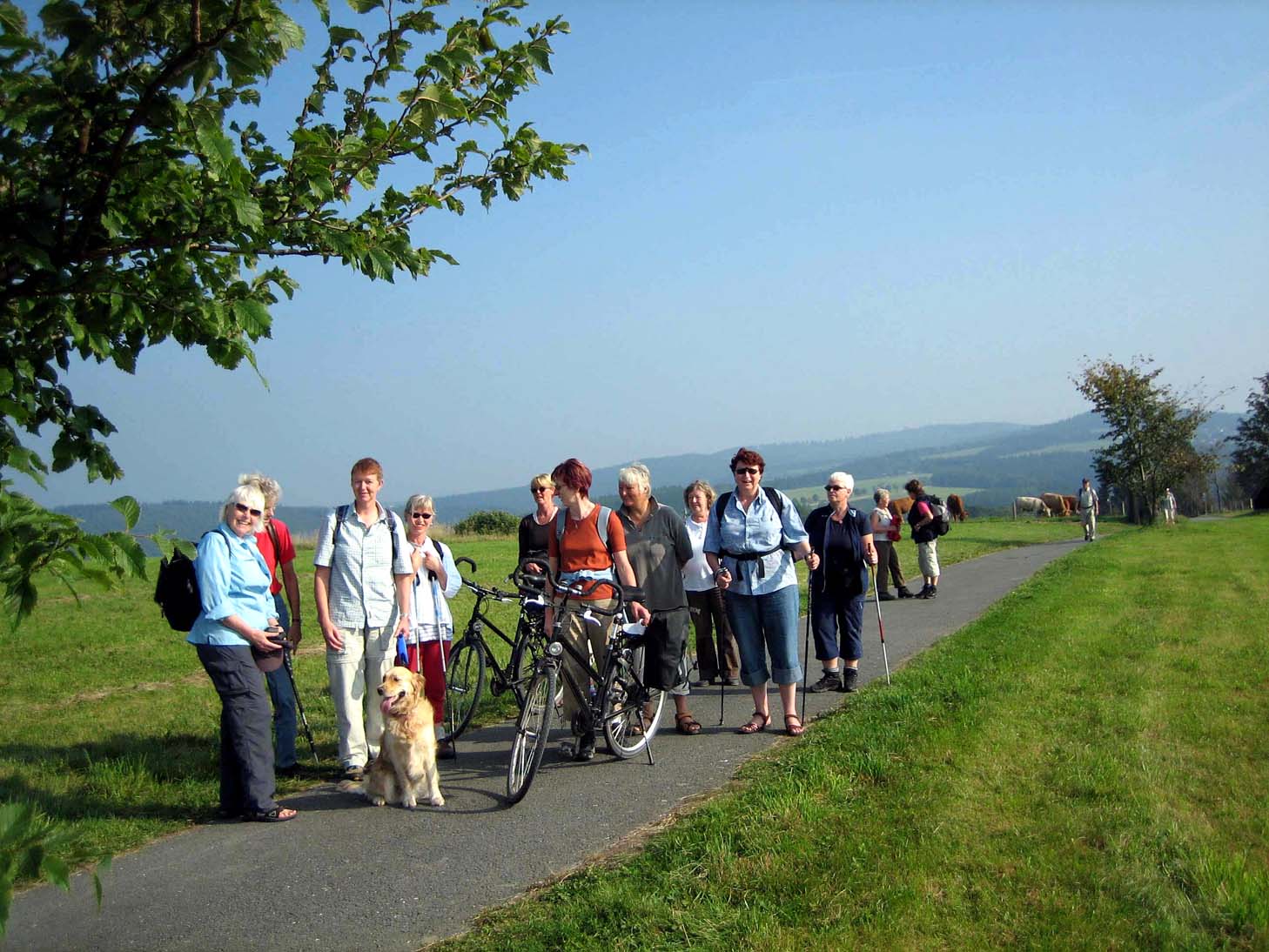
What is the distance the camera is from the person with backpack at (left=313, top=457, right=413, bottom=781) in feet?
24.5

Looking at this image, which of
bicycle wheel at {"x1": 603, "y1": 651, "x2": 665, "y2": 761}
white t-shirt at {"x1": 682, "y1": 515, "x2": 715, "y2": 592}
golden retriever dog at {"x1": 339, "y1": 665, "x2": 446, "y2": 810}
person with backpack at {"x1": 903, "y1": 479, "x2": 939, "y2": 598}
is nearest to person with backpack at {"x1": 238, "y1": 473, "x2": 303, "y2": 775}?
golden retriever dog at {"x1": 339, "y1": 665, "x2": 446, "y2": 810}

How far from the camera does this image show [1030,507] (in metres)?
58.8

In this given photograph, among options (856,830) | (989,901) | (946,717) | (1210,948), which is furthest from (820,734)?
(1210,948)

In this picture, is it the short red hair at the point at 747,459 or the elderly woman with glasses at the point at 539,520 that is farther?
the elderly woman with glasses at the point at 539,520

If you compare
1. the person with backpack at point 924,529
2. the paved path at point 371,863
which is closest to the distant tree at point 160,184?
the paved path at point 371,863

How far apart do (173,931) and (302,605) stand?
52.6 ft

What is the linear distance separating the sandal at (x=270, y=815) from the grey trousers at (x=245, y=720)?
27 millimetres

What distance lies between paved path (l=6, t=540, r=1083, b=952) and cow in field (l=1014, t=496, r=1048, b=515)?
180 feet

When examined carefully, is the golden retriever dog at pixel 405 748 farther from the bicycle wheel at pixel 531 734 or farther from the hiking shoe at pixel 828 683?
the hiking shoe at pixel 828 683

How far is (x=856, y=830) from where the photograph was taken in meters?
5.53

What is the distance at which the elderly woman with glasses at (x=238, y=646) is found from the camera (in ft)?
21.6

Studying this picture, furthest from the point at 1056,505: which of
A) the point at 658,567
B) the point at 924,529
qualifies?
the point at 658,567

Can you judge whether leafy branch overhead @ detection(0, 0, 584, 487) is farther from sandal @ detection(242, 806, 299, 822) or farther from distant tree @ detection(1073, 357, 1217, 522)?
distant tree @ detection(1073, 357, 1217, 522)

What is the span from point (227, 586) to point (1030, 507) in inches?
2284
